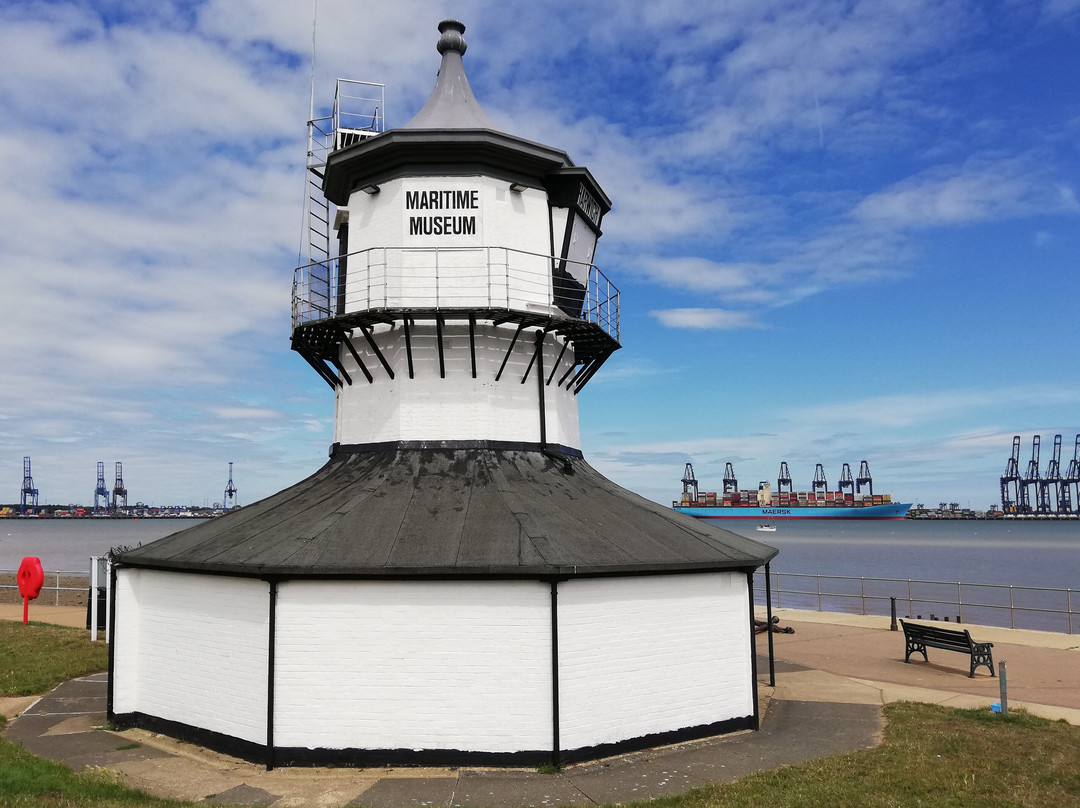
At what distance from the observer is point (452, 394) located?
1585cm

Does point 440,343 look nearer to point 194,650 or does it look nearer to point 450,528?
point 450,528

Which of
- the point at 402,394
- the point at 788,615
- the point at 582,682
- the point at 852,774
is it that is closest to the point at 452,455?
the point at 402,394

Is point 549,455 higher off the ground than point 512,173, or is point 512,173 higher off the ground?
point 512,173

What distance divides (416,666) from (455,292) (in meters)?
7.95

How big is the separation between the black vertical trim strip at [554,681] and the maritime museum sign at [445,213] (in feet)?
27.5

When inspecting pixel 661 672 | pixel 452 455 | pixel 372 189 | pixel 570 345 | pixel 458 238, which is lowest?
pixel 661 672

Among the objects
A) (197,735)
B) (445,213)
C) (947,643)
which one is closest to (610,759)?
(197,735)

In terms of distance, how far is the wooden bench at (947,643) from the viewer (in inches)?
688

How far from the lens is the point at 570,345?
58.1 ft

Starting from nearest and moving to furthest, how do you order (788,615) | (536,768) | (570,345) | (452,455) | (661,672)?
(536,768), (661,672), (452,455), (570,345), (788,615)

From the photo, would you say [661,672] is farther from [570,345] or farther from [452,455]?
[570,345]

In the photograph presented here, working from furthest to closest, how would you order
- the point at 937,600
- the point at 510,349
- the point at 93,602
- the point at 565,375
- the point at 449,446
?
the point at 937,600, the point at 93,602, the point at 565,375, the point at 449,446, the point at 510,349

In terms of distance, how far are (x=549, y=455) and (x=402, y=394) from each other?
131 inches

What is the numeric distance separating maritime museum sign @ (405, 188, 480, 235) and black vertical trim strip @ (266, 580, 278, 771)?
8.23 meters
